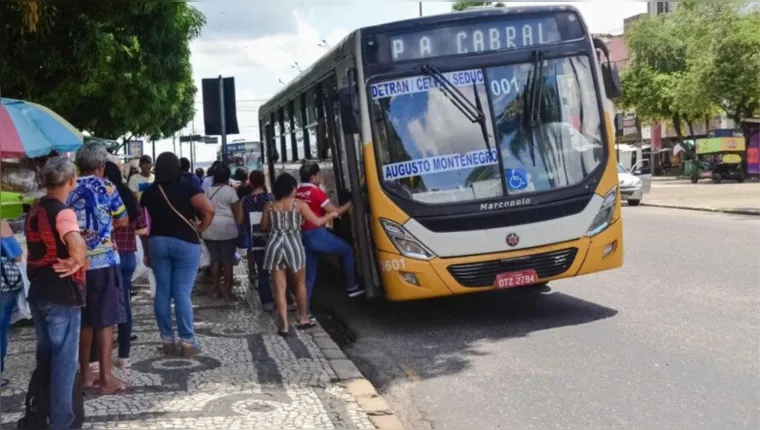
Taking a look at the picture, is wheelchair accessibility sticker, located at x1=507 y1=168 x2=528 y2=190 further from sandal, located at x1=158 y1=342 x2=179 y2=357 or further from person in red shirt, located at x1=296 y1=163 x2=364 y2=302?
sandal, located at x1=158 y1=342 x2=179 y2=357

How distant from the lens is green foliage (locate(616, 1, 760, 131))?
41.3 meters

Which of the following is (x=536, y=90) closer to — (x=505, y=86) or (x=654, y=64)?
(x=505, y=86)

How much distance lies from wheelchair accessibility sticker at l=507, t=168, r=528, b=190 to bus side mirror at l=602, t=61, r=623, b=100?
1182 mm

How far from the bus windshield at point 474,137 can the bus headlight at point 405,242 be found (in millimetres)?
331

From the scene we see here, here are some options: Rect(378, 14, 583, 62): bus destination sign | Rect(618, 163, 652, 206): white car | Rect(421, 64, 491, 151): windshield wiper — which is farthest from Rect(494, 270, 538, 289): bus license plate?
Rect(618, 163, 652, 206): white car

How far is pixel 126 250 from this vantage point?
7973 mm

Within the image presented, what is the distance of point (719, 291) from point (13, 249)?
7.58 metres

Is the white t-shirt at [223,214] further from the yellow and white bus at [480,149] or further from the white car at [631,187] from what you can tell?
the white car at [631,187]

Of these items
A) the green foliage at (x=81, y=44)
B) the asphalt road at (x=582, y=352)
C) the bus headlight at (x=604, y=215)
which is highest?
the green foliage at (x=81, y=44)

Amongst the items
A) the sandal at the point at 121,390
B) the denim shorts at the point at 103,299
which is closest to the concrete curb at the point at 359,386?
the sandal at the point at 121,390

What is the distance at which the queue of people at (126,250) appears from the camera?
567cm

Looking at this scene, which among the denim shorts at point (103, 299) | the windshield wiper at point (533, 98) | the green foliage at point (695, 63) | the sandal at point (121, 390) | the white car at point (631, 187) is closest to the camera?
the denim shorts at point (103, 299)

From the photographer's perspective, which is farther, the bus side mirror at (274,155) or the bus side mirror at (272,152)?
the bus side mirror at (272,152)

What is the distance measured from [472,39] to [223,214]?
385 cm
